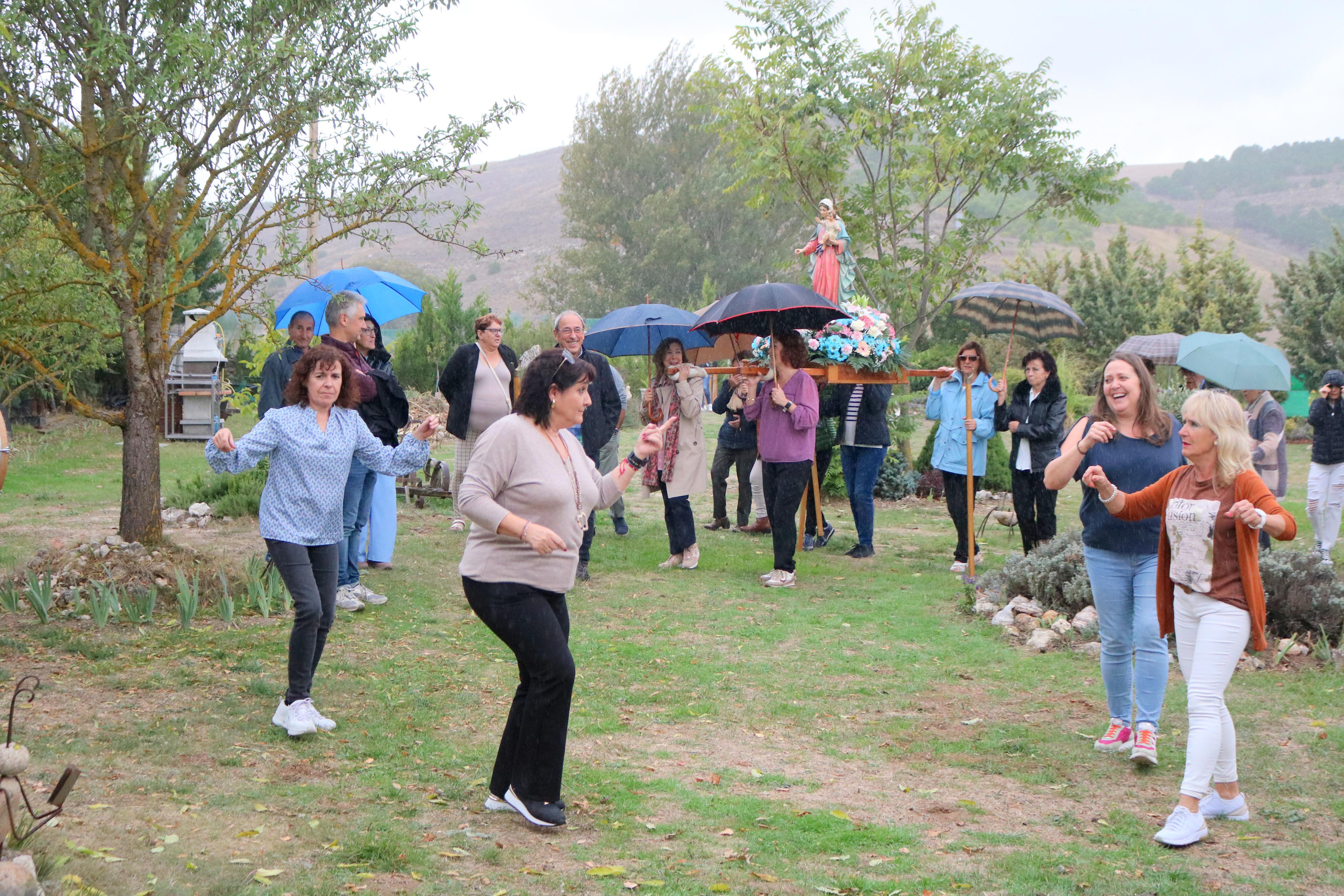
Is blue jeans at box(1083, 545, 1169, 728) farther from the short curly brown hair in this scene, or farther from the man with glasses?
the man with glasses

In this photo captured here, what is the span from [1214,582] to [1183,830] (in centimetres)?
94

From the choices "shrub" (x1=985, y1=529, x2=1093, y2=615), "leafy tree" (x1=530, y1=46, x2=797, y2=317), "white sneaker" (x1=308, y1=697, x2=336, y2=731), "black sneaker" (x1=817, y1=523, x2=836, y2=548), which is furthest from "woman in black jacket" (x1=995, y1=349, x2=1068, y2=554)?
"leafy tree" (x1=530, y1=46, x2=797, y2=317)

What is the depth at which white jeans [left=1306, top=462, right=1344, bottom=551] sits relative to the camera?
10.4m

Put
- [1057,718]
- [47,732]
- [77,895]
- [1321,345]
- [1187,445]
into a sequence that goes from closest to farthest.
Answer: [77,895] → [1187,445] → [47,732] → [1057,718] → [1321,345]

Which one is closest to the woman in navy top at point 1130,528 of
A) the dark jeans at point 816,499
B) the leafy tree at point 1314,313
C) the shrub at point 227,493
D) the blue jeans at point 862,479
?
the blue jeans at point 862,479

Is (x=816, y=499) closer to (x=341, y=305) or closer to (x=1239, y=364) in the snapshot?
(x=1239, y=364)

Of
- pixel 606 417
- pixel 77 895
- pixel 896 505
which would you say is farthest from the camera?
pixel 896 505

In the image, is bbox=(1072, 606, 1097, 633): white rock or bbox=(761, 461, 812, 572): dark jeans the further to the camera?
bbox=(761, 461, 812, 572): dark jeans

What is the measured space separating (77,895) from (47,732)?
2140mm

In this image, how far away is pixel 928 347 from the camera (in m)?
31.0

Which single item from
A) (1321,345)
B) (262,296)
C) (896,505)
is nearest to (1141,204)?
(1321,345)

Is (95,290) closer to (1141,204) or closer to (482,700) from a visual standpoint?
(482,700)

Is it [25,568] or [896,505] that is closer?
[25,568]

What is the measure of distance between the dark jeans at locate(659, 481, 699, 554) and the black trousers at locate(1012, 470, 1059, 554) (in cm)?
281
